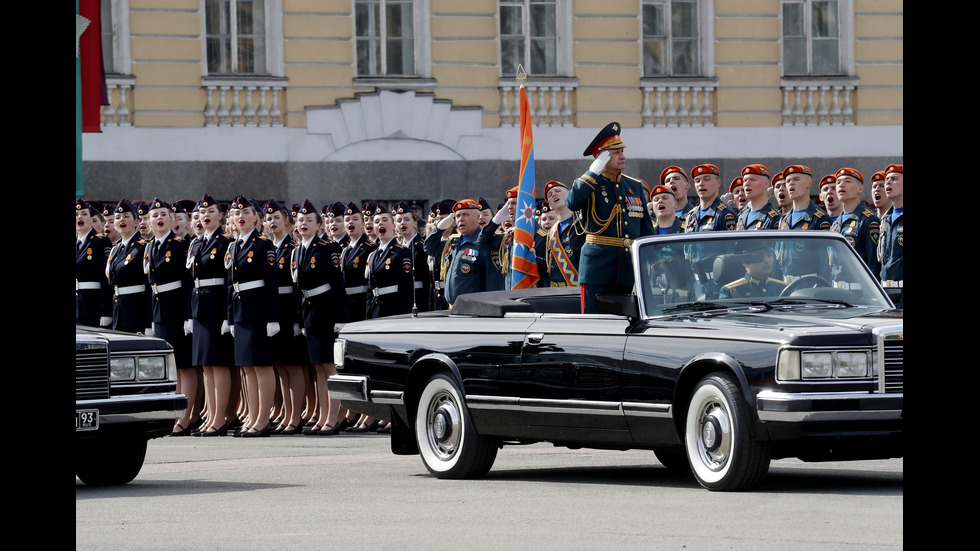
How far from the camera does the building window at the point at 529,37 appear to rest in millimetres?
28266

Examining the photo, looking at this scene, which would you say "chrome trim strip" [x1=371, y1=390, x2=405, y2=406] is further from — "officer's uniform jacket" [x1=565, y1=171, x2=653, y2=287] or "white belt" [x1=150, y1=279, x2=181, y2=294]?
"white belt" [x1=150, y1=279, x2=181, y2=294]

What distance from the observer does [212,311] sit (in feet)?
56.7

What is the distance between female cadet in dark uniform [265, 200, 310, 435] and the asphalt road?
3.37m

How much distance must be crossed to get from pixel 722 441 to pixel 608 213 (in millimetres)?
3183

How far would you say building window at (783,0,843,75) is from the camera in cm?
2906

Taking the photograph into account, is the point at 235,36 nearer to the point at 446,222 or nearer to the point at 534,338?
the point at 446,222

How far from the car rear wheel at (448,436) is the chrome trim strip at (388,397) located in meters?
0.13

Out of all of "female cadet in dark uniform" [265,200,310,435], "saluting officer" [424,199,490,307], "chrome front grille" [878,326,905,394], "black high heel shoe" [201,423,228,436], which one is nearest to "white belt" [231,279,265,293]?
"female cadet in dark uniform" [265,200,310,435]

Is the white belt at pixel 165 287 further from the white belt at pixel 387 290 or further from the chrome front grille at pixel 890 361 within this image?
the chrome front grille at pixel 890 361

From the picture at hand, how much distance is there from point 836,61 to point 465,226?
13.1 m

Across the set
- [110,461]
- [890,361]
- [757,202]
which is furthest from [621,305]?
[757,202]

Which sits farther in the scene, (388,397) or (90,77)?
(90,77)
